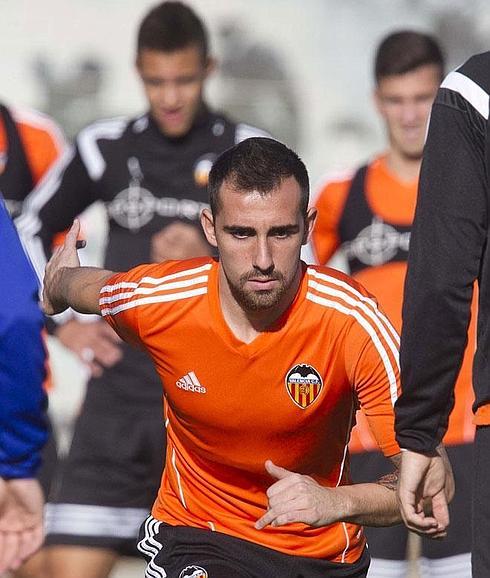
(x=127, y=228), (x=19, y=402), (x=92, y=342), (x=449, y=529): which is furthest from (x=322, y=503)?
(x=127, y=228)

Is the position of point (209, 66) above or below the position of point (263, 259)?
above

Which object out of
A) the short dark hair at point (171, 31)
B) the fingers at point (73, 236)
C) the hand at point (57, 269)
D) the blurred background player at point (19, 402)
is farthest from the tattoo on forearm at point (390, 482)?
the short dark hair at point (171, 31)

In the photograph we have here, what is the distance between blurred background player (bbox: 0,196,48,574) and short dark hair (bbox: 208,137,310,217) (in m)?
0.72

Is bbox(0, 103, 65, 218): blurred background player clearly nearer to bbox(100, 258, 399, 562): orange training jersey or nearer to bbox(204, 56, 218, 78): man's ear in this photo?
bbox(204, 56, 218, 78): man's ear

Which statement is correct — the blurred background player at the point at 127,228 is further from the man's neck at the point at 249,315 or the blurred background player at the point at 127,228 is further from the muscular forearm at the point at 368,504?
the muscular forearm at the point at 368,504

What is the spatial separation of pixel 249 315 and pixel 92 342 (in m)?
2.10

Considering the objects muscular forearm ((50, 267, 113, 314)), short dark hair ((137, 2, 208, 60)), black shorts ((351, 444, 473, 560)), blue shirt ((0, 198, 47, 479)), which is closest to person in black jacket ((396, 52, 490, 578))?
blue shirt ((0, 198, 47, 479))

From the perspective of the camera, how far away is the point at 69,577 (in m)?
6.71

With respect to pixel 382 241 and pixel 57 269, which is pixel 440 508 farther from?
pixel 382 241

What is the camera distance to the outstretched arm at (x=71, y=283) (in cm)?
486

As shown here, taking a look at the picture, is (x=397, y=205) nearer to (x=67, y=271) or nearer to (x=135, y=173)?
(x=135, y=173)

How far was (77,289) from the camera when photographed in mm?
A: 4891

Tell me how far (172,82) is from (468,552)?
2347 mm

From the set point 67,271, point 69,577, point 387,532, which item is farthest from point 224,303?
point 69,577
